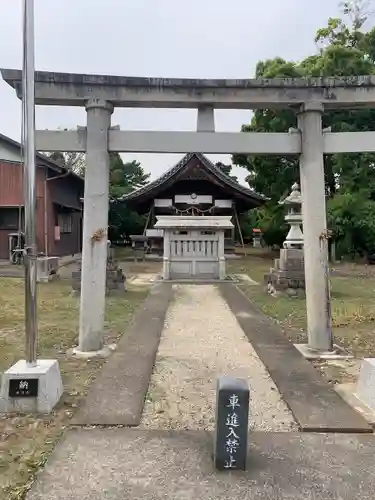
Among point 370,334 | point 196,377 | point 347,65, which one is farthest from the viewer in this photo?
point 347,65

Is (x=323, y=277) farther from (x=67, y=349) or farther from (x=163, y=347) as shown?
(x=67, y=349)

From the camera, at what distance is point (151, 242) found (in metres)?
25.6

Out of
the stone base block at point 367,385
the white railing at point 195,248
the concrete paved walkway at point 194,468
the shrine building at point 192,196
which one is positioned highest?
the shrine building at point 192,196

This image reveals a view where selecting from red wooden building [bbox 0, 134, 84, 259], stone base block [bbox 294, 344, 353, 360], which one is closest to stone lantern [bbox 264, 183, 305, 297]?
stone base block [bbox 294, 344, 353, 360]

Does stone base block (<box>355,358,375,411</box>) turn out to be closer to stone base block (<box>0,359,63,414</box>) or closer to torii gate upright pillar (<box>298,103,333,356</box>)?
torii gate upright pillar (<box>298,103,333,356</box>)

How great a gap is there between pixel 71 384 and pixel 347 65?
66.7ft

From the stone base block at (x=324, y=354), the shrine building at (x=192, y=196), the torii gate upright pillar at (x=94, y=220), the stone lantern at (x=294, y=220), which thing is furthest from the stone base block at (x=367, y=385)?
the shrine building at (x=192, y=196)

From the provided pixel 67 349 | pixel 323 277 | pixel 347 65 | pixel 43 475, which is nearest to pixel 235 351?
pixel 323 277

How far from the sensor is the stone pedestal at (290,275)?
38.7 feet

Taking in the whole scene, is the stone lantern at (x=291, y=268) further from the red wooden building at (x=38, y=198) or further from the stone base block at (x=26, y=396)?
the red wooden building at (x=38, y=198)

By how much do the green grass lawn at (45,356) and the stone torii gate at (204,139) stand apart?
2.81ft

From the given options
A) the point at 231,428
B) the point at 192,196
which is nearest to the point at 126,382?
the point at 231,428

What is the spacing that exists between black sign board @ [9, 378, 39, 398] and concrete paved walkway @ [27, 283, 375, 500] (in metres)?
0.52

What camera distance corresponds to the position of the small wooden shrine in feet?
74.6
